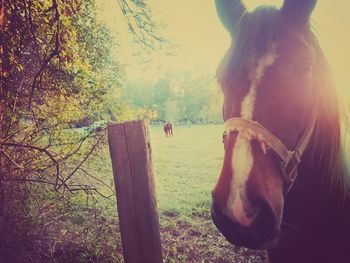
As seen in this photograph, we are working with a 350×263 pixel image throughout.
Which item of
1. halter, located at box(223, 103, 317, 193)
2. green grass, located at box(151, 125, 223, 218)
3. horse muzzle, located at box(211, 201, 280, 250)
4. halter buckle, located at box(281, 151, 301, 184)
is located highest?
halter, located at box(223, 103, 317, 193)

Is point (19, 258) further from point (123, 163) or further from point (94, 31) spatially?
point (94, 31)

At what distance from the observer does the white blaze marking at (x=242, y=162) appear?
4.02 feet

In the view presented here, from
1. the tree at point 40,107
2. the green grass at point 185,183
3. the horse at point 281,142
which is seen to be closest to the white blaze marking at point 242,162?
the horse at point 281,142

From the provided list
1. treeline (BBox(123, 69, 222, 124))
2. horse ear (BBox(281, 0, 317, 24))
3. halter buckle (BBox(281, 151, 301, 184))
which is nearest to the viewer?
halter buckle (BBox(281, 151, 301, 184))

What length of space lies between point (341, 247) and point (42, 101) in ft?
12.6

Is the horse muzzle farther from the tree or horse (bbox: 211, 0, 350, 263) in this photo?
the tree

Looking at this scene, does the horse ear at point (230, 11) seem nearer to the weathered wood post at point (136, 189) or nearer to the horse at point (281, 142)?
the horse at point (281, 142)

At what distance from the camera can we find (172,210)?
6.05 metres

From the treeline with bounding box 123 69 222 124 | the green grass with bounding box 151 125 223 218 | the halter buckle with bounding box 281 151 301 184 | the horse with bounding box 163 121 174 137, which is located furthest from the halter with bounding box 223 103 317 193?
the treeline with bounding box 123 69 222 124

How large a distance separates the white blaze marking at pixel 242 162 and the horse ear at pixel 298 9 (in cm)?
34

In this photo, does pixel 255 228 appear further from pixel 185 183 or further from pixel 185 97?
pixel 185 97

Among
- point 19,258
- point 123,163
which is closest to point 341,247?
point 123,163

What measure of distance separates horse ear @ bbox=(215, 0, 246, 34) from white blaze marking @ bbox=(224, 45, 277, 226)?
552 millimetres

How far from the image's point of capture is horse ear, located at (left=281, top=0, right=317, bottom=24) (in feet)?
4.79
